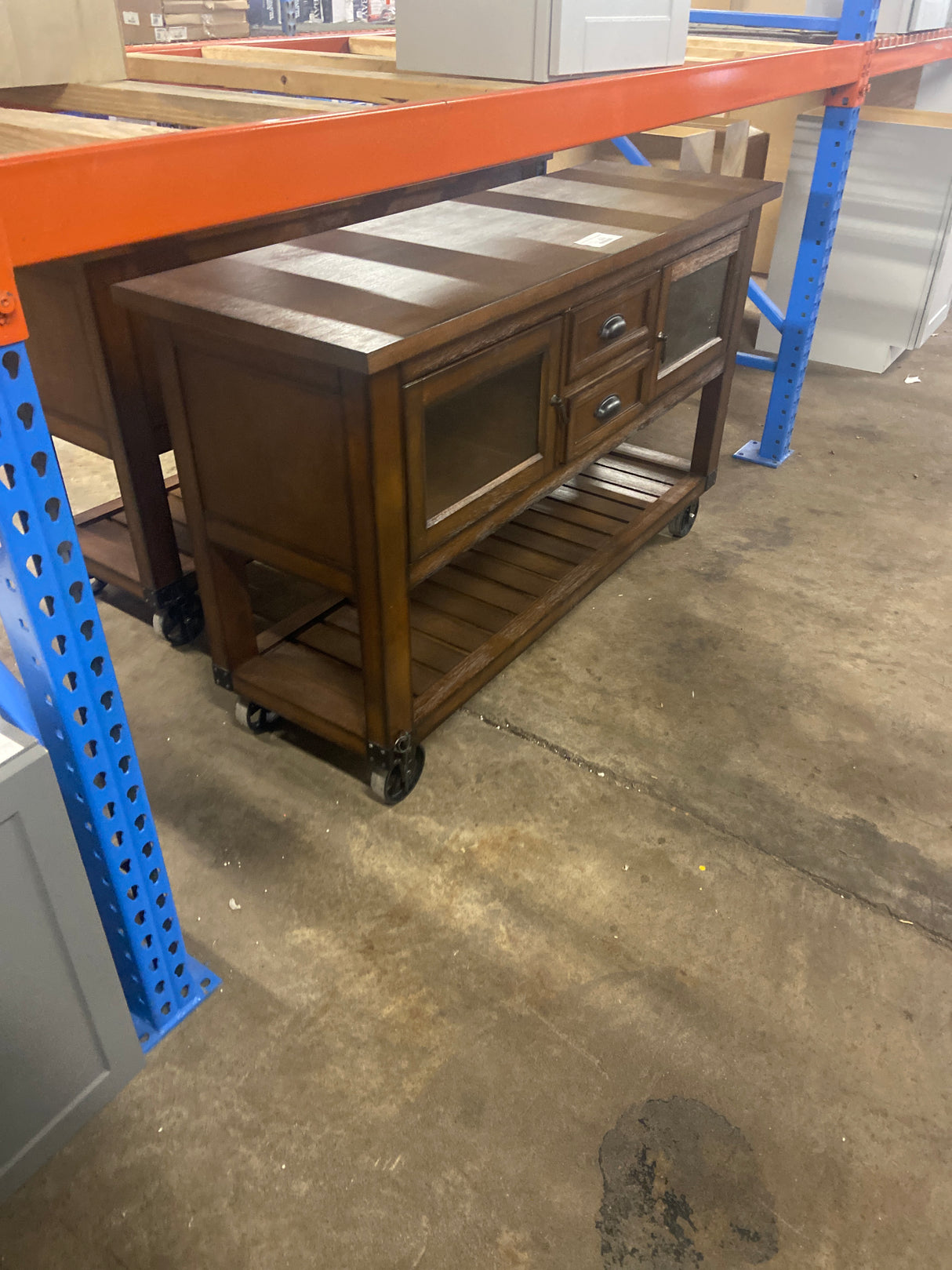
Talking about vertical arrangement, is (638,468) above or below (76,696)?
below

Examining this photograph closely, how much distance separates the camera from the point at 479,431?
168cm

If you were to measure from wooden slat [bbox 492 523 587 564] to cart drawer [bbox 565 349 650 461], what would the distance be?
416 millimetres

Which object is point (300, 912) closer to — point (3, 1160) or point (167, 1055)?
point (167, 1055)

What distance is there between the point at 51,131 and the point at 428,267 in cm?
73

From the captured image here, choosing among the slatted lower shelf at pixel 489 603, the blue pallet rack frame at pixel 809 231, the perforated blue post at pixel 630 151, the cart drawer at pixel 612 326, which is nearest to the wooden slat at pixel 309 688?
the slatted lower shelf at pixel 489 603

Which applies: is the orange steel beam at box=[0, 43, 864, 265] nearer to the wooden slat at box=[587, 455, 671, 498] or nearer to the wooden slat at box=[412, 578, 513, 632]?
the wooden slat at box=[412, 578, 513, 632]

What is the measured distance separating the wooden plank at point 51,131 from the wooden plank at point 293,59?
70 centimetres

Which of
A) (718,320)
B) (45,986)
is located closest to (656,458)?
(718,320)

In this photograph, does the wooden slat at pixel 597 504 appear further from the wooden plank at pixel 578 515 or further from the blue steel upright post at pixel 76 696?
the blue steel upright post at pixel 76 696

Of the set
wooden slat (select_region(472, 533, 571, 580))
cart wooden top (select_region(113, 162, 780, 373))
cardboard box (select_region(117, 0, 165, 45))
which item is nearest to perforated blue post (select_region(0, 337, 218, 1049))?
cart wooden top (select_region(113, 162, 780, 373))

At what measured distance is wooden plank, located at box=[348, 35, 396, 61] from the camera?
2.48 m

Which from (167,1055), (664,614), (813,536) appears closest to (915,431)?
(813,536)

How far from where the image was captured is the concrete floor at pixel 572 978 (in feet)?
4.10

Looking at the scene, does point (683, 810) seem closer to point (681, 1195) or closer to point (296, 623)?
point (681, 1195)
